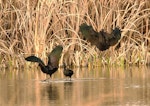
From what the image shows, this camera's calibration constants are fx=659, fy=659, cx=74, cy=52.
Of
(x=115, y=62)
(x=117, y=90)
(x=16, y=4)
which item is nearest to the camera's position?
(x=117, y=90)

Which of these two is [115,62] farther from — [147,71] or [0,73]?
[0,73]

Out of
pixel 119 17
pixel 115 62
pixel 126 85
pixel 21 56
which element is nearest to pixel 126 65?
pixel 115 62

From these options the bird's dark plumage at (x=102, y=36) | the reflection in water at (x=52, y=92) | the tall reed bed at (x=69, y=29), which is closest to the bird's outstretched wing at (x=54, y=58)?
the bird's dark plumage at (x=102, y=36)

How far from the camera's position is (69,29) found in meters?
15.3

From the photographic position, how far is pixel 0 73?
46.4ft

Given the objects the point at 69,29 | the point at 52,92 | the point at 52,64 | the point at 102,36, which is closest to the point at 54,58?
the point at 52,64

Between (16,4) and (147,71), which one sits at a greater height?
(16,4)

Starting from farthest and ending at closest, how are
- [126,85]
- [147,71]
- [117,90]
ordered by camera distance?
[147,71] < [126,85] < [117,90]

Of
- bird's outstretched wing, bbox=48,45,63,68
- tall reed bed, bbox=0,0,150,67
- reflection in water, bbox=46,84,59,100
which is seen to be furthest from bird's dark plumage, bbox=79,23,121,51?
tall reed bed, bbox=0,0,150,67

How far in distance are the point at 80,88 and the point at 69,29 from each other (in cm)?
460

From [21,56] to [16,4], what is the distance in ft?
5.39

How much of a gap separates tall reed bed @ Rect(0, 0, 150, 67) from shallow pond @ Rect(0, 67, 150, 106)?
0.82m

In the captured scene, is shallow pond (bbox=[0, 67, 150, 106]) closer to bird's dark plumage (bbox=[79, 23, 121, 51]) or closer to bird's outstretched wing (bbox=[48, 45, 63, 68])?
bird's outstretched wing (bbox=[48, 45, 63, 68])

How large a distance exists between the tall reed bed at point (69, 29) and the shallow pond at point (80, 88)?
2.69ft
